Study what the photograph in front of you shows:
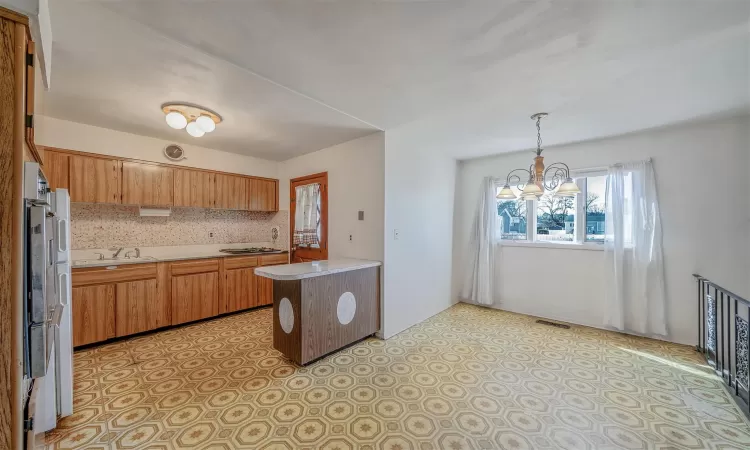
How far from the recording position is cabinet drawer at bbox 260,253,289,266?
4.25 m

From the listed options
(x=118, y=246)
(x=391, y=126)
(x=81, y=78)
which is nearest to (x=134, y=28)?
(x=81, y=78)

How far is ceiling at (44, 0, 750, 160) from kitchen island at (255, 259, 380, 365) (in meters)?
1.57

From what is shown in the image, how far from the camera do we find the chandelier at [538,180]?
260 centimetres

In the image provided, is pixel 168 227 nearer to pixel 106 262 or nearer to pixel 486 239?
pixel 106 262

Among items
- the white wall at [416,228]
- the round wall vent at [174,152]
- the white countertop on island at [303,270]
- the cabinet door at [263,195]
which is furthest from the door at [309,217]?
the round wall vent at [174,152]

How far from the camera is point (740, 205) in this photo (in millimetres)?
2805

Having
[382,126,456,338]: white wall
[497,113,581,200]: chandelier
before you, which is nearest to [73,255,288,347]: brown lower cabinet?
[382,126,456,338]: white wall

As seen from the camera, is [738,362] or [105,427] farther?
[738,362]

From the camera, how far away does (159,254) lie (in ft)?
12.2

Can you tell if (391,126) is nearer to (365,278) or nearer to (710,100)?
(365,278)

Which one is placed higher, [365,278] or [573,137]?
[573,137]

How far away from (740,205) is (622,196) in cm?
92

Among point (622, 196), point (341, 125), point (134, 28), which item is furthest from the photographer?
point (622, 196)

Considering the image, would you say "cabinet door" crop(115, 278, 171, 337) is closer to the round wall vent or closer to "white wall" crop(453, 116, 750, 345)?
the round wall vent
